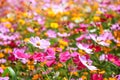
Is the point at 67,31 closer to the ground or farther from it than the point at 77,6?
closer to the ground

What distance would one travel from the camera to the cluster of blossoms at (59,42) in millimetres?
1849

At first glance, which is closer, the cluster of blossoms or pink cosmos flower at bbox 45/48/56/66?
pink cosmos flower at bbox 45/48/56/66

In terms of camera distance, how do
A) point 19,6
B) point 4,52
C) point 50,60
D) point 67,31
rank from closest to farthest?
point 50,60 → point 4,52 → point 67,31 → point 19,6

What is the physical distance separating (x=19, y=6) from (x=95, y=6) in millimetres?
853

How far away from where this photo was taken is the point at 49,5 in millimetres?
4305

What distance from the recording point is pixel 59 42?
264 centimetres

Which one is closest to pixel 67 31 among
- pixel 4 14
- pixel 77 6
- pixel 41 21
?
pixel 41 21

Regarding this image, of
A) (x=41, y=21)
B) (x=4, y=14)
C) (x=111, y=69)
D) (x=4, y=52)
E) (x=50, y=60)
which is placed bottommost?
(x=111, y=69)

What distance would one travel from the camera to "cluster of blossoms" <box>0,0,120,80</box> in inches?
72.8

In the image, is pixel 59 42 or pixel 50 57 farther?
pixel 59 42

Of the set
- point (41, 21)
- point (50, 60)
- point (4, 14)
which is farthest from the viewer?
point (4, 14)

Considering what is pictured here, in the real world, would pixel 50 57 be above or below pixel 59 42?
below

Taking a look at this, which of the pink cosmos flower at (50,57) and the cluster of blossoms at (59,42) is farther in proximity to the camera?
the cluster of blossoms at (59,42)

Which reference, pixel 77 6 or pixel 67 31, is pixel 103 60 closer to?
pixel 67 31
